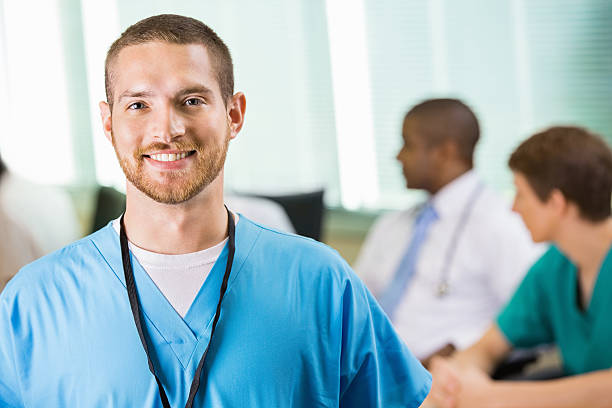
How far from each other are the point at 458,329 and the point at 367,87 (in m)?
1.60

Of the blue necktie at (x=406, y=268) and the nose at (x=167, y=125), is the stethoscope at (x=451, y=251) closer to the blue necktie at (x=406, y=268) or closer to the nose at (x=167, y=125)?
the blue necktie at (x=406, y=268)

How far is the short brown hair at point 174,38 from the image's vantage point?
0.99m

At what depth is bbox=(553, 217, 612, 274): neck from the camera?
1.95m

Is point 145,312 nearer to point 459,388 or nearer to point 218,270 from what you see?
point 218,270

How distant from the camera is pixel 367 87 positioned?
3.76 metres

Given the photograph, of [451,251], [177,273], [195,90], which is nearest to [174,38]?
[195,90]

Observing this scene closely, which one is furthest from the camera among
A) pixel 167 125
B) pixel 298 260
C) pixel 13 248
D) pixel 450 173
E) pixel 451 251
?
pixel 450 173

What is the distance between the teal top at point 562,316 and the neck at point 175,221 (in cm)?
121

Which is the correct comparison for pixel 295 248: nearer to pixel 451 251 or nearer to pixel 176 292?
pixel 176 292

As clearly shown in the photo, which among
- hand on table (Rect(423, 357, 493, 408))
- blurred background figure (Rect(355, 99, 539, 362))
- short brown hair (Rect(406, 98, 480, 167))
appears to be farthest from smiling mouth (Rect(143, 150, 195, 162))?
short brown hair (Rect(406, 98, 480, 167))

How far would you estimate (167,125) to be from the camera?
3.16ft

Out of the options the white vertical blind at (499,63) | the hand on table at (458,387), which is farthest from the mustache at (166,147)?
the white vertical blind at (499,63)

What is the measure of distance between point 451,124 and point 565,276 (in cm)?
83

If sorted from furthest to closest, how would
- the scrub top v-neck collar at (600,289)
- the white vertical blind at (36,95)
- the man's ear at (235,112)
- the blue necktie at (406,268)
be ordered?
the white vertical blind at (36,95) → the blue necktie at (406,268) → the scrub top v-neck collar at (600,289) → the man's ear at (235,112)
